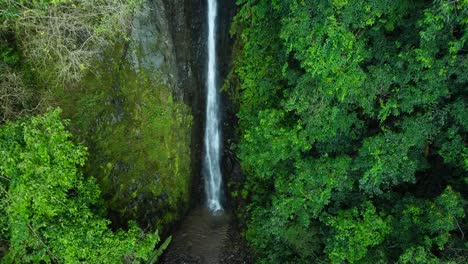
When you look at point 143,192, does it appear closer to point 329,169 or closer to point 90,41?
point 90,41

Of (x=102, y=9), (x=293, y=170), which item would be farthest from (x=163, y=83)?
(x=293, y=170)

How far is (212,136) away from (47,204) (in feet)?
22.4

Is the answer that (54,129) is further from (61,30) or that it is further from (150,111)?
(150,111)

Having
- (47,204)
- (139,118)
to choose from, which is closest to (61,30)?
(139,118)

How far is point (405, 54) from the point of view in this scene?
664 cm

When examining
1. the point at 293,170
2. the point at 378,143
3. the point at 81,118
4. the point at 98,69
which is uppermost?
the point at 98,69

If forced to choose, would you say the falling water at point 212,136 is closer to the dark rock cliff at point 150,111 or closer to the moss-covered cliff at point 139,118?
the dark rock cliff at point 150,111

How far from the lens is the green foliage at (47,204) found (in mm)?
5629

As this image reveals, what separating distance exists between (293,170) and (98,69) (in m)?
5.77

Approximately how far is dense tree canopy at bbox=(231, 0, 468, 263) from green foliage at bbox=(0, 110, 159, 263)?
4339 mm

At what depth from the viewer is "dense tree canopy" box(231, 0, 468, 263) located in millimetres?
6562

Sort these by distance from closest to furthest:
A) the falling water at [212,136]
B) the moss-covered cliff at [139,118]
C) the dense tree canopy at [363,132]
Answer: the dense tree canopy at [363,132]
the moss-covered cliff at [139,118]
the falling water at [212,136]

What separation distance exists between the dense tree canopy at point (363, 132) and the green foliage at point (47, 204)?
14.2 ft

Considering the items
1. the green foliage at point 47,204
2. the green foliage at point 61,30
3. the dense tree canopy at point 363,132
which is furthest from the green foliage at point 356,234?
the green foliage at point 61,30
